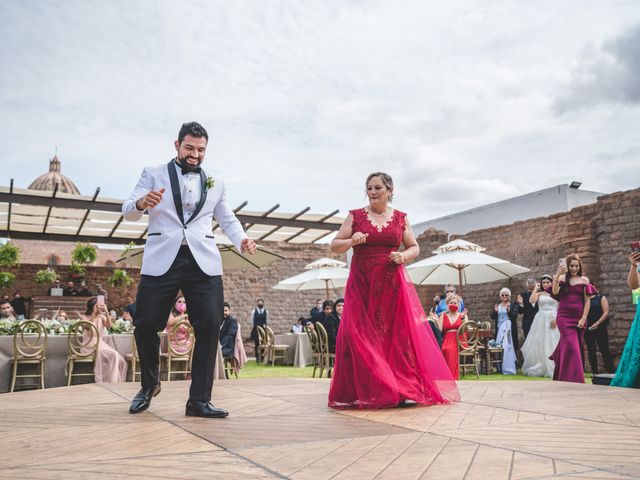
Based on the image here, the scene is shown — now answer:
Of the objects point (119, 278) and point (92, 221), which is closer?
point (92, 221)

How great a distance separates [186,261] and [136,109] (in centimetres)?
708

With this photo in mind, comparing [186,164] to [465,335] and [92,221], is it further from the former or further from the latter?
[92,221]

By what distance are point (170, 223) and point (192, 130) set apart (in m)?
0.55

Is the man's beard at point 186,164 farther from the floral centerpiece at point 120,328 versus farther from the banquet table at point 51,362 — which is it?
the floral centerpiece at point 120,328

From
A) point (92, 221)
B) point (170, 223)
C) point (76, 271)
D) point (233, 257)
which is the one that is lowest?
point (170, 223)

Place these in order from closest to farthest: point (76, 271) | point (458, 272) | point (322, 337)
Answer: point (322, 337), point (458, 272), point (76, 271)

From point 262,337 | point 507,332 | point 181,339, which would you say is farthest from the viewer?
point 262,337

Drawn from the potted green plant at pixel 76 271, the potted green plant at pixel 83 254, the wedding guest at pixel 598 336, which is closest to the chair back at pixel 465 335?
the wedding guest at pixel 598 336

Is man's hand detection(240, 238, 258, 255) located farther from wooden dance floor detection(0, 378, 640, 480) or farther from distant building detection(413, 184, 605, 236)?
distant building detection(413, 184, 605, 236)

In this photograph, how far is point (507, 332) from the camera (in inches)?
427

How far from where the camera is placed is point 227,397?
Answer: 416cm

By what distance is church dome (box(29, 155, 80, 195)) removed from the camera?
5275 cm

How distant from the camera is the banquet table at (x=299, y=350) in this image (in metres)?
12.7

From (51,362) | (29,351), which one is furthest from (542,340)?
(29,351)
